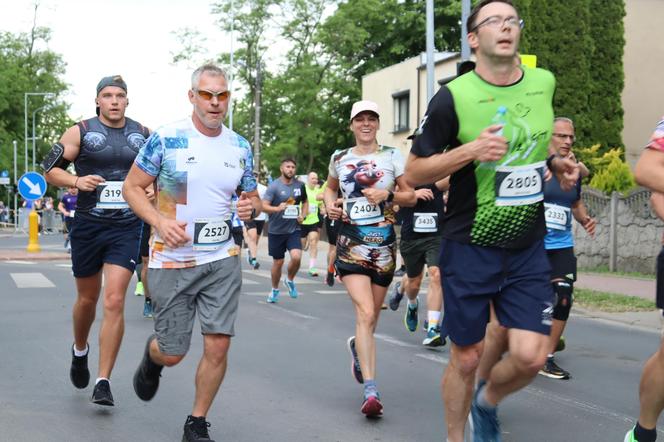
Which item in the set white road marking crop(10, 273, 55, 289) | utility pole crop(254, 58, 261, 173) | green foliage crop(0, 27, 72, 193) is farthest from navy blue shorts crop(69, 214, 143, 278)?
green foliage crop(0, 27, 72, 193)

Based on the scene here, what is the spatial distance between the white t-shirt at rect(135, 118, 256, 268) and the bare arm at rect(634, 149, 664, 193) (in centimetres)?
209

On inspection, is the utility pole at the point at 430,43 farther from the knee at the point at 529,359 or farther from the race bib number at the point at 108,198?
the knee at the point at 529,359

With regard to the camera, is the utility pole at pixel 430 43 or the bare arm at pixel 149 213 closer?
the bare arm at pixel 149 213

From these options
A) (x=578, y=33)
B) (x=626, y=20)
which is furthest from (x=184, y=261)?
(x=626, y=20)

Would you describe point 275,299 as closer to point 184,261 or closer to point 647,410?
point 184,261

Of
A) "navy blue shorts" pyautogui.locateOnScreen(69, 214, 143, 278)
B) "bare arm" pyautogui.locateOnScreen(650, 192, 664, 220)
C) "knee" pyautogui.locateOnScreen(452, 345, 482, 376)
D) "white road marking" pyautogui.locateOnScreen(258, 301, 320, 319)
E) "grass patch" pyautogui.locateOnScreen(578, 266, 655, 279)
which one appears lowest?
"white road marking" pyautogui.locateOnScreen(258, 301, 320, 319)

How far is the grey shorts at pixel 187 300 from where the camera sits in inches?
190

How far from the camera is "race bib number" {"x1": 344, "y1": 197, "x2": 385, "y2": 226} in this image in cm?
638

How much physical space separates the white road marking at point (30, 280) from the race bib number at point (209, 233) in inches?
416

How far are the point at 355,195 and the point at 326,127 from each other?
4392 cm

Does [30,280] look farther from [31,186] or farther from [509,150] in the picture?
[509,150]

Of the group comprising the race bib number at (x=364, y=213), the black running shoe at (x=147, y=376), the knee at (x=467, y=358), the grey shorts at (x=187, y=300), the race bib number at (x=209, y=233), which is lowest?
the black running shoe at (x=147, y=376)

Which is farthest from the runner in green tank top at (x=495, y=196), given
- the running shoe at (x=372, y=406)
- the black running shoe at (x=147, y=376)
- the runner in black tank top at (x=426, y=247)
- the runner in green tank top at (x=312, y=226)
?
the runner in green tank top at (x=312, y=226)

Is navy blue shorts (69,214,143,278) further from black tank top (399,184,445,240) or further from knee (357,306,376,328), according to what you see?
black tank top (399,184,445,240)
